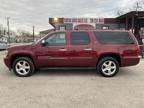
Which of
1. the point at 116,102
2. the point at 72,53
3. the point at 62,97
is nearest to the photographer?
the point at 116,102

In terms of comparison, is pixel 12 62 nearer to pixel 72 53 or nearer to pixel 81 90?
pixel 72 53

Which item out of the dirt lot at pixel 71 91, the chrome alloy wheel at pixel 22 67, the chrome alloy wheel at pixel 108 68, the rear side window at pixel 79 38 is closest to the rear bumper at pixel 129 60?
the chrome alloy wheel at pixel 108 68

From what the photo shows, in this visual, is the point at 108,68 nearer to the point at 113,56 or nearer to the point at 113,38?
the point at 113,56

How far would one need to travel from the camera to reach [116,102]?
14.5 feet

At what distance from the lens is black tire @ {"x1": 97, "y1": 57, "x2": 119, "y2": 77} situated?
701cm

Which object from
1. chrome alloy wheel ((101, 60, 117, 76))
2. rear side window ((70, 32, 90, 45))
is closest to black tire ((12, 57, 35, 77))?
rear side window ((70, 32, 90, 45))

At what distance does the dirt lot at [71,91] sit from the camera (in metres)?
4.33

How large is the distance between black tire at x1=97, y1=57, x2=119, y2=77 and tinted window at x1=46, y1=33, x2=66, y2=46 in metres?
1.59

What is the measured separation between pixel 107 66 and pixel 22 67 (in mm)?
3167

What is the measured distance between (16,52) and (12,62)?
0.49 meters

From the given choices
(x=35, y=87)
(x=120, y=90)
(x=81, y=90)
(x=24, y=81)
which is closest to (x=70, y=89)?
(x=81, y=90)

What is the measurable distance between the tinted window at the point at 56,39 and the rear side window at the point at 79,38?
1.00 ft

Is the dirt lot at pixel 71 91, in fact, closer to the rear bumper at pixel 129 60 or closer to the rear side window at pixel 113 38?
the rear bumper at pixel 129 60

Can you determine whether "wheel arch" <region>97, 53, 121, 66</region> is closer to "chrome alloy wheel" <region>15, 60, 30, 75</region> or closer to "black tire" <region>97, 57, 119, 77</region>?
"black tire" <region>97, 57, 119, 77</region>
